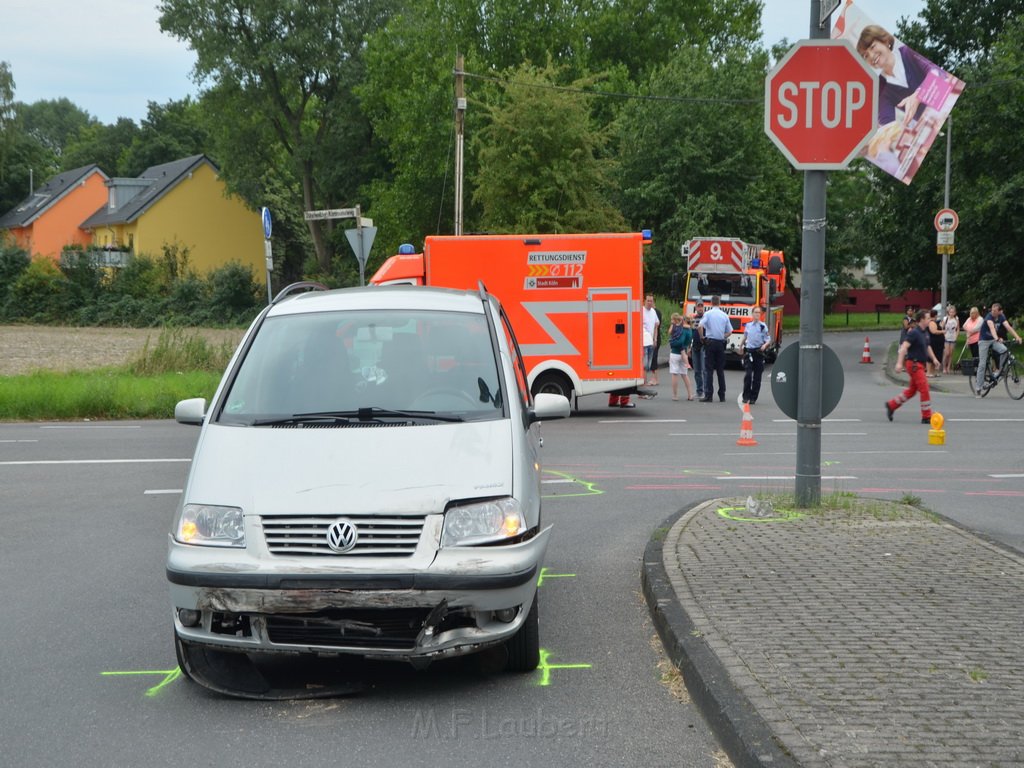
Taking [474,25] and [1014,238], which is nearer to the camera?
[1014,238]

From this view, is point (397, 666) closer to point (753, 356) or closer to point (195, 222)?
point (753, 356)

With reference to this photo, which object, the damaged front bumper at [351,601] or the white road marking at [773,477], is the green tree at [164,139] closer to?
the white road marking at [773,477]

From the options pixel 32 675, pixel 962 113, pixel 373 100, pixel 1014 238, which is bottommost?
pixel 32 675

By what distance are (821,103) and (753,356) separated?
12.2 meters

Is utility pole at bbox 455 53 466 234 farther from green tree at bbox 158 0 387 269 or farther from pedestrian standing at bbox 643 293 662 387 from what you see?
green tree at bbox 158 0 387 269

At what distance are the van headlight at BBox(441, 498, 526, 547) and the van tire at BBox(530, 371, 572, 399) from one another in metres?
13.9

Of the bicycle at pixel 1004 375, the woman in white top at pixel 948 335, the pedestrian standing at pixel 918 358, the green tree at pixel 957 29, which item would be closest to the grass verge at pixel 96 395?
the pedestrian standing at pixel 918 358

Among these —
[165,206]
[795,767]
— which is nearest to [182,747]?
[795,767]

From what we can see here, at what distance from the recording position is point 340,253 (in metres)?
63.3

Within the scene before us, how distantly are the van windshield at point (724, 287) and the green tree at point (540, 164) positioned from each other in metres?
8.71

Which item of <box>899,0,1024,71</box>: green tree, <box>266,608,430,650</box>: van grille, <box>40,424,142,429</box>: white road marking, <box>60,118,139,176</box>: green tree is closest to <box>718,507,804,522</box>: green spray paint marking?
<box>266,608,430,650</box>: van grille

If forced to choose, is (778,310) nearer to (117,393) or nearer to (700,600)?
(117,393)

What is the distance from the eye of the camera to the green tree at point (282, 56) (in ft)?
183

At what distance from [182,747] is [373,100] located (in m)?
52.7
